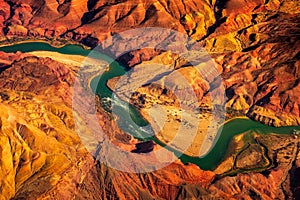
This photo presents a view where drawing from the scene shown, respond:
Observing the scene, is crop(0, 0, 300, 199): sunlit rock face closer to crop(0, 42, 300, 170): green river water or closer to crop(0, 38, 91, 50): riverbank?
crop(0, 38, 91, 50): riverbank

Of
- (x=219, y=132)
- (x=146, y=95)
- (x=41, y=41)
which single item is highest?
(x=146, y=95)

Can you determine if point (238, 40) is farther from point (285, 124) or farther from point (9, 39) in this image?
point (9, 39)

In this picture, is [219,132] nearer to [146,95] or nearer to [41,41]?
[146,95]

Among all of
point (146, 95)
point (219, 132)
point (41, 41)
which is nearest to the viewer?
point (219, 132)

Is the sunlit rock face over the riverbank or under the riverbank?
over

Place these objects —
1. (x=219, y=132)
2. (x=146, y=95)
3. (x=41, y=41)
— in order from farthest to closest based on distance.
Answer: (x=41, y=41) → (x=146, y=95) → (x=219, y=132)

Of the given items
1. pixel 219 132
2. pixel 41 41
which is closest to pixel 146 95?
pixel 219 132

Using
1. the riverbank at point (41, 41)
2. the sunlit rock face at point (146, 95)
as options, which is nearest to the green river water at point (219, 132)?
the riverbank at point (41, 41)

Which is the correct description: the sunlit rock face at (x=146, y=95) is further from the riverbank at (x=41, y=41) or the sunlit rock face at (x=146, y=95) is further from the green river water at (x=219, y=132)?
the green river water at (x=219, y=132)

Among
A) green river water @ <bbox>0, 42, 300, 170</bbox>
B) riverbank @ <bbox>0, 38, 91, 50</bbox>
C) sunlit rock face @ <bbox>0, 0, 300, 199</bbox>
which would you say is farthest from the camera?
riverbank @ <bbox>0, 38, 91, 50</bbox>

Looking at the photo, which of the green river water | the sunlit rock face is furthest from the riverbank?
the green river water

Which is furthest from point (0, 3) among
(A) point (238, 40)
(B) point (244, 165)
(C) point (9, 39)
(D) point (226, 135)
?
(B) point (244, 165)
